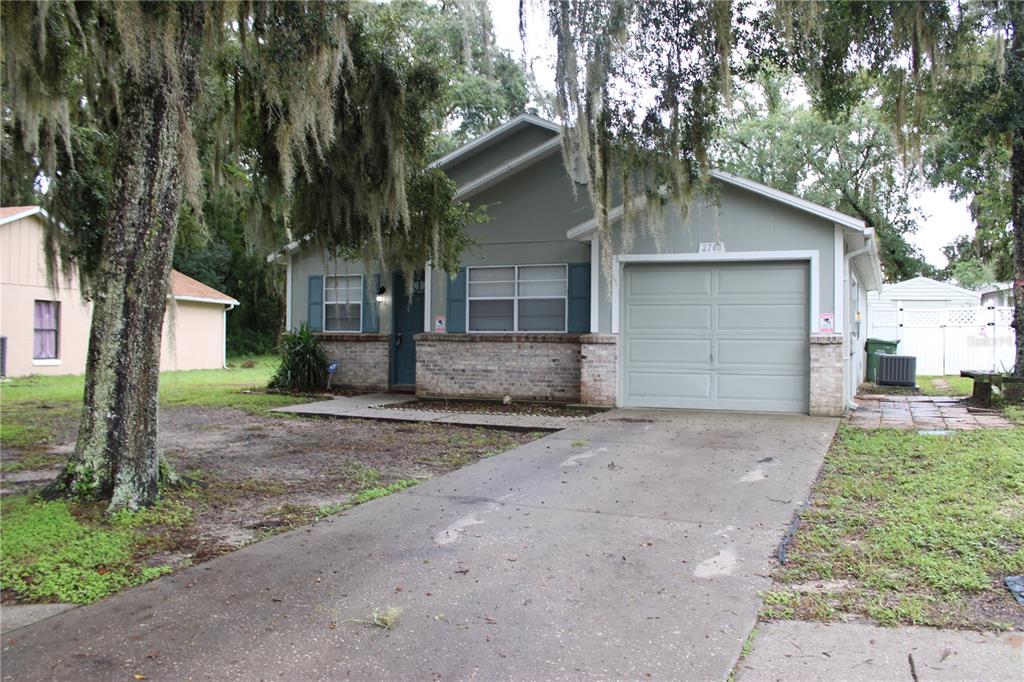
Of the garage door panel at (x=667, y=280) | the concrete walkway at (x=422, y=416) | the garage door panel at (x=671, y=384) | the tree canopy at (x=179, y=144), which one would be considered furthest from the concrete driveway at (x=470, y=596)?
the garage door panel at (x=667, y=280)

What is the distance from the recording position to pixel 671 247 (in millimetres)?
11469

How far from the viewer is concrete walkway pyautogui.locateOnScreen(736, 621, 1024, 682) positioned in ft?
9.53

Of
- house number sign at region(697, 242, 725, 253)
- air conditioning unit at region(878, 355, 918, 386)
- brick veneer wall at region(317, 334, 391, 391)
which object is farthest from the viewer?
air conditioning unit at region(878, 355, 918, 386)

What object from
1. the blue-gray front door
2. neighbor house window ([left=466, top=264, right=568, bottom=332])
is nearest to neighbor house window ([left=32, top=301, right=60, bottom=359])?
the blue-gray front door

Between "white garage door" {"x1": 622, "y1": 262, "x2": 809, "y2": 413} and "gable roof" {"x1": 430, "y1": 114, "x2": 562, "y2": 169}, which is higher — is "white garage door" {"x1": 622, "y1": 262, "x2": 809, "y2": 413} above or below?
below

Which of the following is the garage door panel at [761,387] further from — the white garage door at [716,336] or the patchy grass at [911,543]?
the patchy grass at [911,543]

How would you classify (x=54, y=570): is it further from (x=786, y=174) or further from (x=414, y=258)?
(x=786, y=174)

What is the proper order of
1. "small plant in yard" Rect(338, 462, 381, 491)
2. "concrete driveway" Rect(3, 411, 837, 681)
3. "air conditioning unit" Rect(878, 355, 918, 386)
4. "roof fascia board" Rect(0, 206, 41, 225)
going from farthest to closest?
"roof fascia board" Rect(0, 206, 41, 225) < "air conditioning unit" Rect(878, 355, 918, 386) < "small plant in yard" Rect(338, 462, 381, 491) < "concrete driveway" Rect(3, 411, 837, 681)

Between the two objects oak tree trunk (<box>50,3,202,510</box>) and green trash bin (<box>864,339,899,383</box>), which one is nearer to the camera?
oak tree trunk (<box>50,3,202,510</box>)

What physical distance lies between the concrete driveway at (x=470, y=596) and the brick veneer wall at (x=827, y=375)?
492 centimetres

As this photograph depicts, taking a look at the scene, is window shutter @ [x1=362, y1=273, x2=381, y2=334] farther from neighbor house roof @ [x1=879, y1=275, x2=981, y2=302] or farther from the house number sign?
neighbor house roof @ [x1=879, y1=275, x2=981, y2=302]

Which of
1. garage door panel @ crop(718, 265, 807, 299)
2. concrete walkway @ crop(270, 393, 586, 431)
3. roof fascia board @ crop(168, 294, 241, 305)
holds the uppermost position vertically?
roof fascia board @ crop(168, 294, 241, 305)

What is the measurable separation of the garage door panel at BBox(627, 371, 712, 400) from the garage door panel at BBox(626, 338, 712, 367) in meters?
0.18

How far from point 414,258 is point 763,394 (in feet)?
19.1
